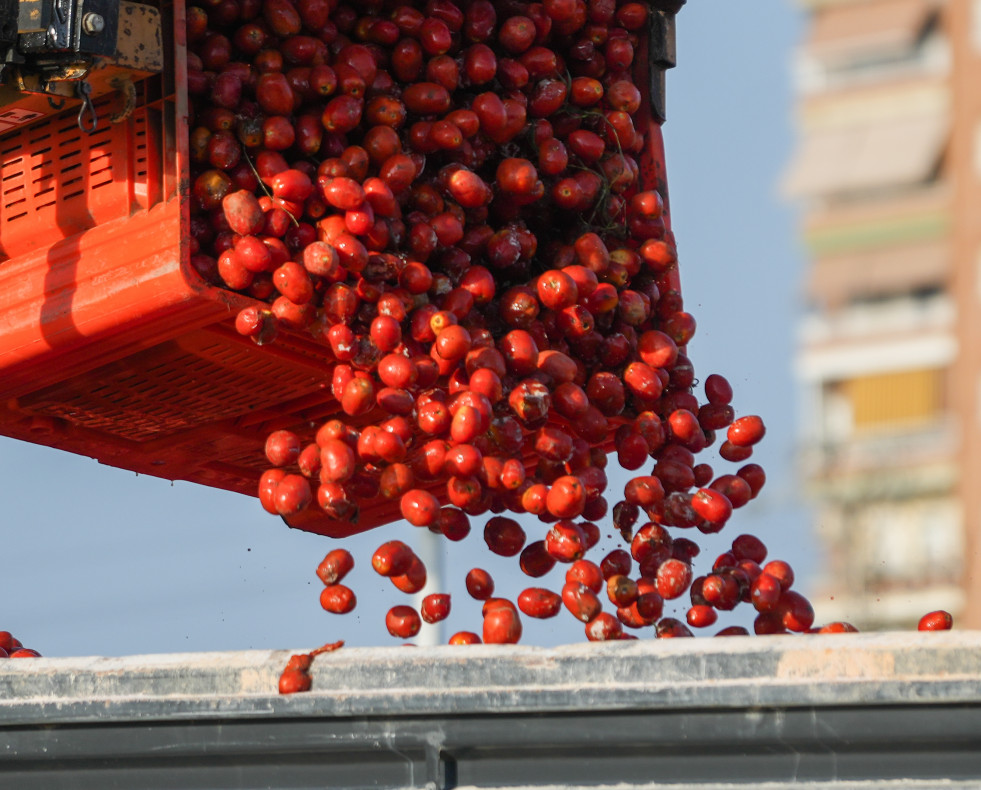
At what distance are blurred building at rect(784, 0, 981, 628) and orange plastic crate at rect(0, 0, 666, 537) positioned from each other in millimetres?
18853

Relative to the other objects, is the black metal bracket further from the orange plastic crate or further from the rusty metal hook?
the rusty metal hook

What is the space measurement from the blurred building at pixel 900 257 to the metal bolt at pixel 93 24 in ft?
63.5

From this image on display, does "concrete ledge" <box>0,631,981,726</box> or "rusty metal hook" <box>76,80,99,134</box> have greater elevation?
"rusty metal hook" <box>76,80,99,134</box>

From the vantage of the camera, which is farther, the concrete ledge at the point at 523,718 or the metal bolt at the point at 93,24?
the metal bolt at the point at 93,24

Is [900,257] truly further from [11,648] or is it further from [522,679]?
[522,679]

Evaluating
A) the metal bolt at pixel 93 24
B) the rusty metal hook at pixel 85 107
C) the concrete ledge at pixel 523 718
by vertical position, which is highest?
the metal bolt at pixel 93 24

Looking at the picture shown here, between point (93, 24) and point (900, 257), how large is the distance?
84.2ft

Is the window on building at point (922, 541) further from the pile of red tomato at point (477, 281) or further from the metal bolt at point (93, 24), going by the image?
the metal bolt at point (93, 24)

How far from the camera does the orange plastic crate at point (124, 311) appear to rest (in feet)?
7.57

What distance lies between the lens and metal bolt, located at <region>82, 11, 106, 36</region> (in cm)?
226

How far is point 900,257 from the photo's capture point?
1051 inches

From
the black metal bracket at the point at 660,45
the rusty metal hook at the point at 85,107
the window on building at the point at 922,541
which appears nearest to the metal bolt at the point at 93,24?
the rusty metal hook at the point at 85,107

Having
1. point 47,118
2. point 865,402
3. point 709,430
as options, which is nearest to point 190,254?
point 47,118

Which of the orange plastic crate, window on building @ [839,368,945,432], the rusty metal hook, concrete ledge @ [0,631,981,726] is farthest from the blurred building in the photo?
concrete ledge @ [0,631,981,726]
